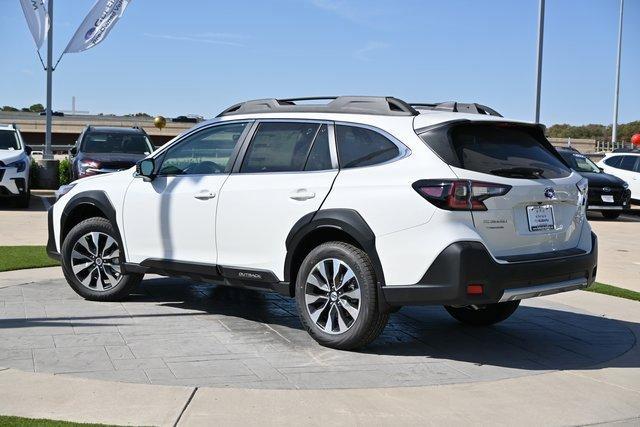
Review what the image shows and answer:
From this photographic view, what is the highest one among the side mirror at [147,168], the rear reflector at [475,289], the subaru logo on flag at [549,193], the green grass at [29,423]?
the side mirror at [147,168]

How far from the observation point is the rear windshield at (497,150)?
5742 millimetres

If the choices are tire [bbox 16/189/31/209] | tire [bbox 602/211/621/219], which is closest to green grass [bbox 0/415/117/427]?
tire [bbox 16/189/31/209]

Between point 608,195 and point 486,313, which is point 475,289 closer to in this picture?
point 486,313

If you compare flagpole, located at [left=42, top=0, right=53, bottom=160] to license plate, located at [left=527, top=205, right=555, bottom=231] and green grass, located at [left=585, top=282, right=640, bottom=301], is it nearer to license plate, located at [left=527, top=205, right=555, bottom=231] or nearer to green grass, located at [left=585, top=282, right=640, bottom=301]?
green grass, located at [left=585, top=282, right=640, bottom=301]

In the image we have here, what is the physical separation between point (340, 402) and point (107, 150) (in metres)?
14.4

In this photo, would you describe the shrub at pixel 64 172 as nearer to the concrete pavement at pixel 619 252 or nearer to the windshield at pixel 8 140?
the windshield at pixel 8 140

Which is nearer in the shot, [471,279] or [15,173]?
[471,279]

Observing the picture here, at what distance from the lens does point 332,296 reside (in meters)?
6.09

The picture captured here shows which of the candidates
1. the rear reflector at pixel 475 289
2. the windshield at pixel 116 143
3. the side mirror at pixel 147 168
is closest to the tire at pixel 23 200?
the windshield at pixel 116 143

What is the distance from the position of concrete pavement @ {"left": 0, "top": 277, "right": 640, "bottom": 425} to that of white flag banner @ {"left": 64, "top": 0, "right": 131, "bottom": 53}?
1945cm

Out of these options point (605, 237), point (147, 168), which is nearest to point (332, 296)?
point (147, 168)

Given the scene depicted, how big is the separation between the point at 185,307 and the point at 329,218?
226cm

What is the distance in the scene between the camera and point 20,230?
14.2m

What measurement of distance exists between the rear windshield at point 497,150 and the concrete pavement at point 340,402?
56.7 inches
